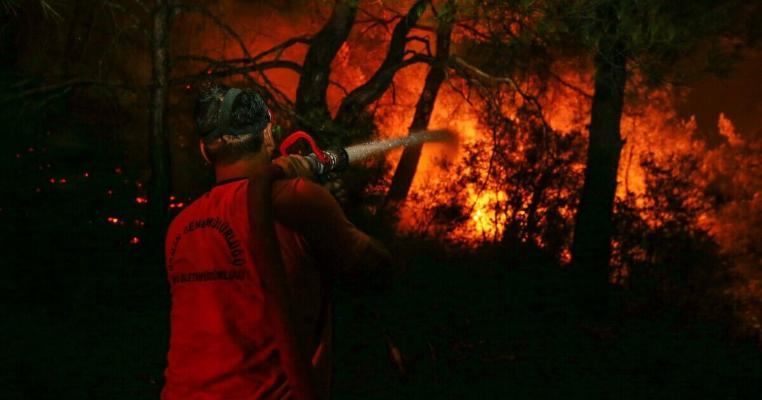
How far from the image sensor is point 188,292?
7.14 feet

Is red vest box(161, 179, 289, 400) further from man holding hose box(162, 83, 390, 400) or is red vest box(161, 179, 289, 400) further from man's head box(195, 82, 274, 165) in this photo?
man's head box(195, 82, 274, 165)

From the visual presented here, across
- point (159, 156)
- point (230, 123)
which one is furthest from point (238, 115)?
point (159, 156)

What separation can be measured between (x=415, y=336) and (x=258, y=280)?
6743 mm

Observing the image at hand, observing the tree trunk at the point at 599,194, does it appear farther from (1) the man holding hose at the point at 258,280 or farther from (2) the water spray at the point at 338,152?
(1) the man holding hose at the point at 258,280

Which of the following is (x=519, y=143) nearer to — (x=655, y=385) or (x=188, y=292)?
(x=655, y=385)

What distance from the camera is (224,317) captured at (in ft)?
6.86

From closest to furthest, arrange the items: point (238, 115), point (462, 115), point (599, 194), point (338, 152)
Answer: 1. point (238, 115)
2. point (338, 152)
3. point (599, 194)
4. point (462, 115)

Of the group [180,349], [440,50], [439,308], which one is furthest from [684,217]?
[180,349]

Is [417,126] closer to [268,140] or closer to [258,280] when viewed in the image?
[268,140]

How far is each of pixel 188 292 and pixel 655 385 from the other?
22.2 ft

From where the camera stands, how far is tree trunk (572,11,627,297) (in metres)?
10.3

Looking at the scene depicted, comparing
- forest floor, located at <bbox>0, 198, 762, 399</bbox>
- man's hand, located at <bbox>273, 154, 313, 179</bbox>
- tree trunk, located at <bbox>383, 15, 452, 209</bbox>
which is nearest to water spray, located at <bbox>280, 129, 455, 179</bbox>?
man's hand, located at <bbox>273, 154, 313, 179</bbox>

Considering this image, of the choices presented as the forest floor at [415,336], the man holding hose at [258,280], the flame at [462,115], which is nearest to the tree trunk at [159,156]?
the forest floor at [415,336]

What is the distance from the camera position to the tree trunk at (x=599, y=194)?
10305 millimetres
